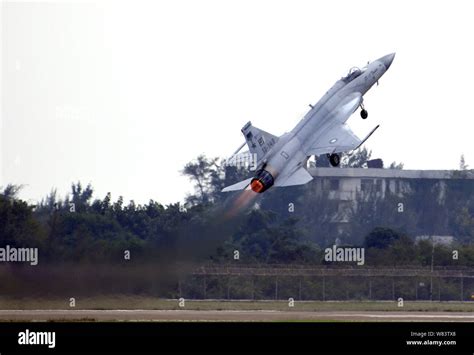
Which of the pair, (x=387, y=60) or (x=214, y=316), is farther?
(x=387, y=60)

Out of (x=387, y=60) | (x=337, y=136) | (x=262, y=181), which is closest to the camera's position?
(x=262, y=181)

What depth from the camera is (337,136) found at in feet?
A: 194

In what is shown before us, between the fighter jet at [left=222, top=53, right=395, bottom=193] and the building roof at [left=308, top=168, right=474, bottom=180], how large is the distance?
51.7 feet

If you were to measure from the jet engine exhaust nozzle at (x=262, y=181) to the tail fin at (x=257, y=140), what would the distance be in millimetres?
763

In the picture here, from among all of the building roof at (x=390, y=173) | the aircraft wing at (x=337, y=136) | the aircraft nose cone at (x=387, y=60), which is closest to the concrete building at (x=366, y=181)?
the building roof at (x=390, y=173)

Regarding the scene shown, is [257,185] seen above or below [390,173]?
below

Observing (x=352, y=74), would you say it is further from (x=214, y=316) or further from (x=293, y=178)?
(x=214, y=316)

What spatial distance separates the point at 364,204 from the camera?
3034 inches

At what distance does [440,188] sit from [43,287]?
3135cm

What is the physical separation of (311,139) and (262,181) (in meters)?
3.55

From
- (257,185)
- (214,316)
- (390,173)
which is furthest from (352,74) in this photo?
(390,173)

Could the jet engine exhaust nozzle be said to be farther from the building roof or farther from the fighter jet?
the building roof
